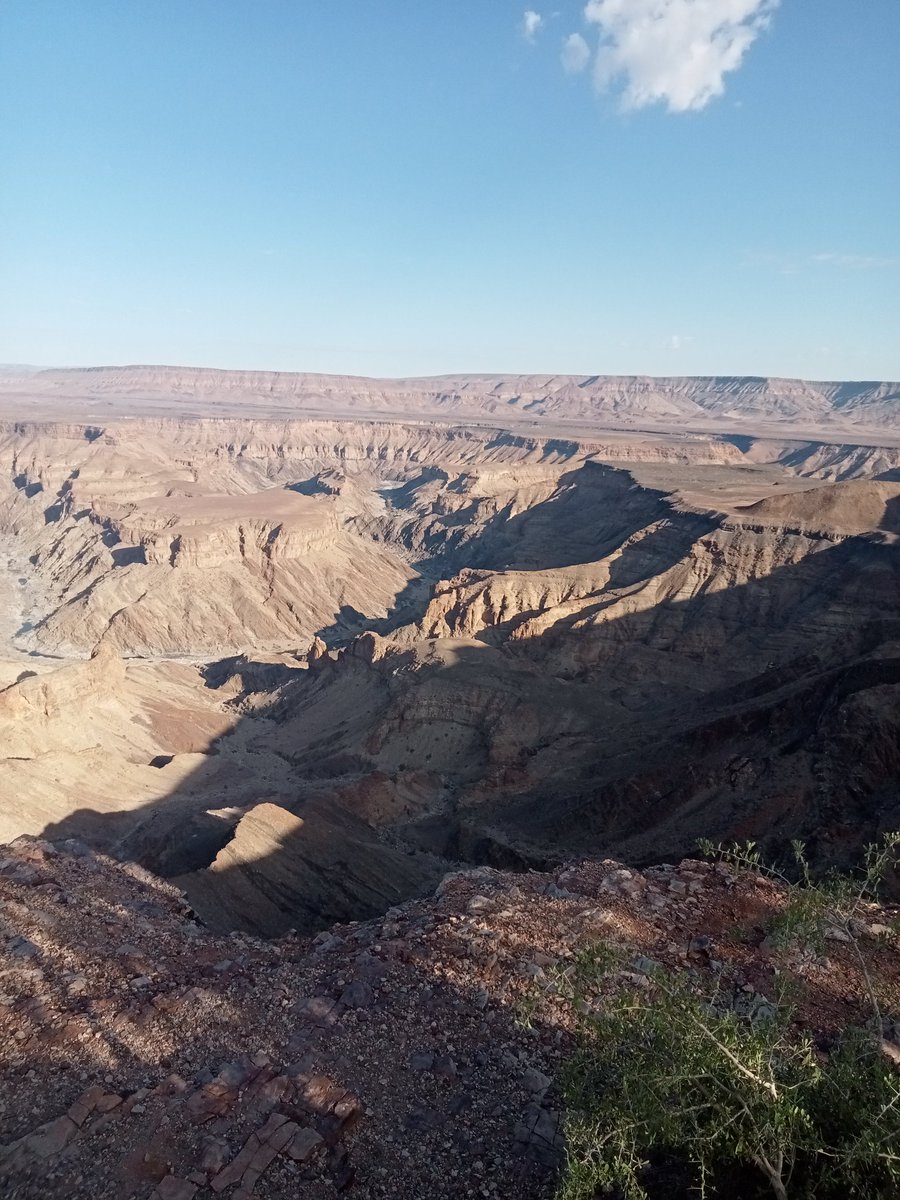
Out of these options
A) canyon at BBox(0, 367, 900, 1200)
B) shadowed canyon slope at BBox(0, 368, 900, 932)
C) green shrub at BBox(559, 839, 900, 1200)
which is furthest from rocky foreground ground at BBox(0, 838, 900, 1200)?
shadowed canyon slope at BBox(0, 368, 900, 932)

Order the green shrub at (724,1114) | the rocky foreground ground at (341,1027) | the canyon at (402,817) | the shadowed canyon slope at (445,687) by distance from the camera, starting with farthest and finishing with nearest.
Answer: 1. the shadowed canyon slope at (445,687)
2. the canyon at (402,817)
3. the rocky foreground ground at (341,1027)
4. the green shrub at (724,1114)

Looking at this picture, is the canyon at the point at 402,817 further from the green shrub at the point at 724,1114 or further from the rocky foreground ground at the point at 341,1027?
the green shrub at the point at 724,1114

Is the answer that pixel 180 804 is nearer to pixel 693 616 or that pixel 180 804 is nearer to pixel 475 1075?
pixel 475 1075

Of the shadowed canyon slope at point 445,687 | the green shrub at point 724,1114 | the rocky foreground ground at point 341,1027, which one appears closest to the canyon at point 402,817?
the rocky foreground ground at point 341,1027

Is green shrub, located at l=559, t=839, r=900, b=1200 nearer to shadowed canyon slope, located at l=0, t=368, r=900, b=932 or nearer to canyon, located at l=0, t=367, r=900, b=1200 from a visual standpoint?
canyon, located at l=0, t=367, r=900, b=1200

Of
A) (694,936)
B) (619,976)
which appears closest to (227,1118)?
(619,976)

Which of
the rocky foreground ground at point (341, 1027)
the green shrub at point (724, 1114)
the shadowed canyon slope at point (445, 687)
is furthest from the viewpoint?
the shadowed canyon slope at point (445, 687)
